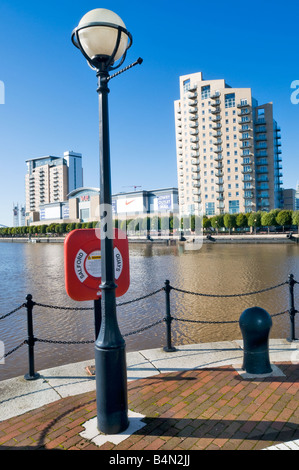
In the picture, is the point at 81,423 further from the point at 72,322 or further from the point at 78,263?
the point at 72,322

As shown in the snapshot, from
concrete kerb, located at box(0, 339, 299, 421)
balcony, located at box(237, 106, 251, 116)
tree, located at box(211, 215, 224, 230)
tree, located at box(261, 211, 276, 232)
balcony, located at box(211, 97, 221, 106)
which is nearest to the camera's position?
concrete kerb, located at box(0, 339, 299, 421)

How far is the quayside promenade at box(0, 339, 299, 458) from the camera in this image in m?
3.50

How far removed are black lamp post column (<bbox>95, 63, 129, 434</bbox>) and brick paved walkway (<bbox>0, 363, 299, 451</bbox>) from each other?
278mm

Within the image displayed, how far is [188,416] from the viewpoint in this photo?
395 cm

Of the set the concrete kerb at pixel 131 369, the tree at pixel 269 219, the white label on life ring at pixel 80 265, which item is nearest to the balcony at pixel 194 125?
the tree at pixel 269 219

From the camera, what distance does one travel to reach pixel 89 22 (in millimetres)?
3631

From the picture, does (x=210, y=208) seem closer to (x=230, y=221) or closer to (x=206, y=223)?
(x=206, y=223)

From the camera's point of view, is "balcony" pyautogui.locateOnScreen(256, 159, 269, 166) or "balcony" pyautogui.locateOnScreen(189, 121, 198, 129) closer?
"balcony" pyautogui.locateOnScreen(256, 159, 269, 166)

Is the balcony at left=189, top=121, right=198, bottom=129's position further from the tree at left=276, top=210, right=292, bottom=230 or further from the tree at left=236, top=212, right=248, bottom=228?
the tree at left=276, top=210, right=292, bottom=230

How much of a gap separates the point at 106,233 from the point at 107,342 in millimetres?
1170

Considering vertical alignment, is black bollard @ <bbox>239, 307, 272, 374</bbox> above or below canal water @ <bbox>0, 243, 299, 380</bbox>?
above

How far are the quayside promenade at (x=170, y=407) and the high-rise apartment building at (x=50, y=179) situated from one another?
17224 cm

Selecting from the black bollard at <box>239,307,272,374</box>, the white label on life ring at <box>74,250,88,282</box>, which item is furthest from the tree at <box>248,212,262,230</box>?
the white label on life ring at <box>74,250,88,282</box>

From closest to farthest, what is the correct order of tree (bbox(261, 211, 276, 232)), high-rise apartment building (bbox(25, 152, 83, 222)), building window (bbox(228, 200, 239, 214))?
tree (bbox(261, 211, 276, 232)) < building window (bbox(228, 200, 239, 214)) < high-rise apartment building (bbox(25, 152, 83, 222))
